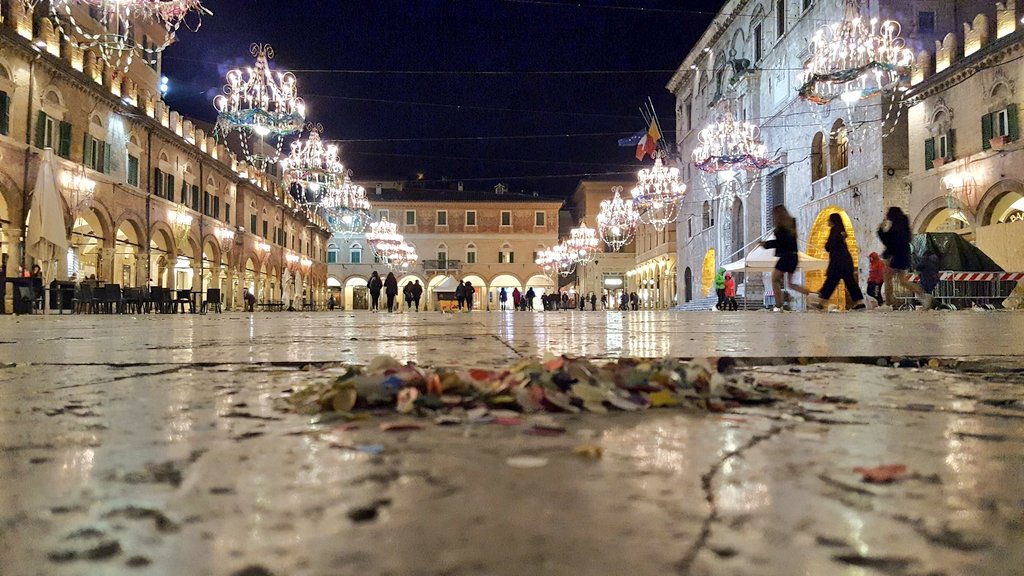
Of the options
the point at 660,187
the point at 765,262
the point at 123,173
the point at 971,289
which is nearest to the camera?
the point at 971,289

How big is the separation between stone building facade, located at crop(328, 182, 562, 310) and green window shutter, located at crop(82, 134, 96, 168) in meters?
36.6

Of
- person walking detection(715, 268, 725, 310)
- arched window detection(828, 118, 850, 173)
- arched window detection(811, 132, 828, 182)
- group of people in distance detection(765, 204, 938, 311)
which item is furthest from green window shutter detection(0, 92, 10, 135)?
arched window detection(811, 132, 828, 182)

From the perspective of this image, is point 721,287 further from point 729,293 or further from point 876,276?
point 876,276

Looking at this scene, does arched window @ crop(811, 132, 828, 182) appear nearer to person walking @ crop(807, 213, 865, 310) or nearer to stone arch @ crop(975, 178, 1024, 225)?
stone arch @ crop(975, 178, 1024, 225)

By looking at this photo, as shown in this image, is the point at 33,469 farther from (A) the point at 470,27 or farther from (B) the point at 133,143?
(A) the point at 470,27

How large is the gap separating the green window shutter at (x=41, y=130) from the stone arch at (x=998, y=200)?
23.3 meters

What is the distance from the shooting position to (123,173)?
21984 millimetres

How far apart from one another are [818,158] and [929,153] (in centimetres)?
546

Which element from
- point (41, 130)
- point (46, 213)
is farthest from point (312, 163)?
point (46, 213)

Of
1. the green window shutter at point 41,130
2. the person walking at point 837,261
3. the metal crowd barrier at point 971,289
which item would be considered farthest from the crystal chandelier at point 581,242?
the person walking at point 837,261

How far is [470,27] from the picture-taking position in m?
31.5

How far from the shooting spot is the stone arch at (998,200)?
15580mm

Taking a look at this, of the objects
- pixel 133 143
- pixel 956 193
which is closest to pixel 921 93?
pixel 956 193

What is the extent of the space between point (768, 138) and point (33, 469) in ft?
96.9
